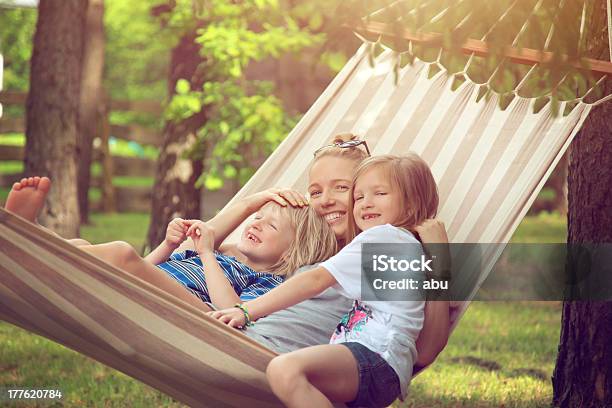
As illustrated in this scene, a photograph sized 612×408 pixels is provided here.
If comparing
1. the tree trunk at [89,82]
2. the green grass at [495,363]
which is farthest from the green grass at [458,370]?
the tree trunk at [89,82]

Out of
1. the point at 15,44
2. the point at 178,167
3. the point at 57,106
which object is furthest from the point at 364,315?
the point at 15,44

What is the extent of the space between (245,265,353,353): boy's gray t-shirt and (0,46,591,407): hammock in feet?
0.72

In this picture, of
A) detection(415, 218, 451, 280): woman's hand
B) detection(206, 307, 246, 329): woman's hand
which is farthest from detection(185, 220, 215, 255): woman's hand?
detection(415, 218, 451, 280): woman's hand

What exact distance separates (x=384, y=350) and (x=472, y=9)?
2.60 ft

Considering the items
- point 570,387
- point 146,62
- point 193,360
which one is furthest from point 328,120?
point 146,62

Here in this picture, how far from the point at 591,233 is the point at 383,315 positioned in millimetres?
843

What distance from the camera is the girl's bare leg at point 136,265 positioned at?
80.4 inches

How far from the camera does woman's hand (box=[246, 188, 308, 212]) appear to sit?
235cm

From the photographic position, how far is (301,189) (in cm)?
268

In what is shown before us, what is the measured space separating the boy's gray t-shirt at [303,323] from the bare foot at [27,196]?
0.55m

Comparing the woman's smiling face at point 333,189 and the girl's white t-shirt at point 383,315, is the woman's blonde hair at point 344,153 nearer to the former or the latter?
the woman's smiling face at point 333,189

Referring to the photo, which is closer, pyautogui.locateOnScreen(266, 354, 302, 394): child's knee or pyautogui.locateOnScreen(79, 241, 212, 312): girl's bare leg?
pyautogui.locateOnScreen(266, 354, 302, 394): child's knee

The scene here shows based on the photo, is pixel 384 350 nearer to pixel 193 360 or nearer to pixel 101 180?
pixel 193 360

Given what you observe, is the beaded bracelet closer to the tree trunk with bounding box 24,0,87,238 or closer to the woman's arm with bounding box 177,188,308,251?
the woman's arm with bounding box 177,188,308,251
